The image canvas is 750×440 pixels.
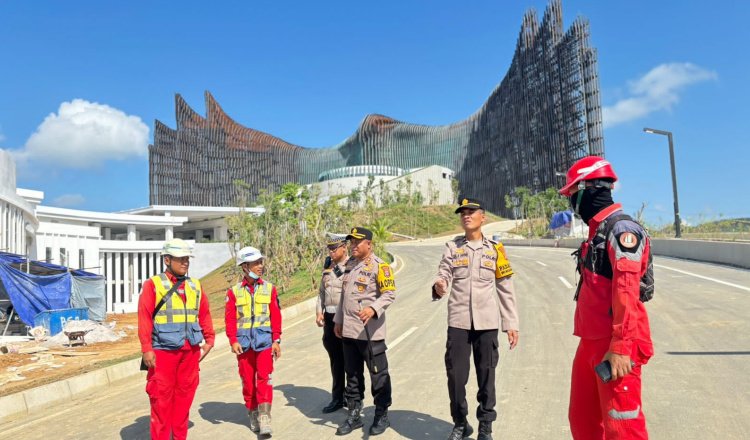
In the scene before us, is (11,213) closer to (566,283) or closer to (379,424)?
(566,283)

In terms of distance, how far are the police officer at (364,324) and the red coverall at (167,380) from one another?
1411mm

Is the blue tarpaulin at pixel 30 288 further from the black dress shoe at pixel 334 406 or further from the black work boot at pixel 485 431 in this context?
the black work boot at pixel 485 431

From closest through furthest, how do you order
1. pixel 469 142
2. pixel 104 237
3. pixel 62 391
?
1. pixel 62 391
2. pixel 104 237
3. pixel 469 142

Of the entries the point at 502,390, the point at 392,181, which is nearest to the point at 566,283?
the point at 502,390

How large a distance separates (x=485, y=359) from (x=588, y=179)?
1993mm

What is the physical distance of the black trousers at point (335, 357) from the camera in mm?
5887

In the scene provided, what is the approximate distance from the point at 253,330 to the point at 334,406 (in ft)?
4.06

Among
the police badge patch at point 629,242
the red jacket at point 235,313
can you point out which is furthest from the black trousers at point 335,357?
the police badge patch at point 629,242

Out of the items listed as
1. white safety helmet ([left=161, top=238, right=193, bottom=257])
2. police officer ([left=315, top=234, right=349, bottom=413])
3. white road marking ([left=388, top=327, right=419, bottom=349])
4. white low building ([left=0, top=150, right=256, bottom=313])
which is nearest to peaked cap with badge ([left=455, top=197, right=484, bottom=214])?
police officer ([left=315, top=234, right=349, bottom=413])

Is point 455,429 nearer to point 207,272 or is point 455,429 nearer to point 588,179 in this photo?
point 588,179

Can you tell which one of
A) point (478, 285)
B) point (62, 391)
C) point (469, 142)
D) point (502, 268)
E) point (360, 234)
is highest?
point (469, 142)

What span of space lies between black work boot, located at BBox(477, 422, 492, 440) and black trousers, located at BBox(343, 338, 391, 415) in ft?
3.09

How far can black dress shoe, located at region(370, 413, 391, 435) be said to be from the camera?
4.88 meters

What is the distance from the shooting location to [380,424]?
4938 mm
